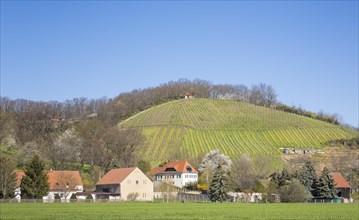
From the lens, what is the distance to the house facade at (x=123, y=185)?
321 feet

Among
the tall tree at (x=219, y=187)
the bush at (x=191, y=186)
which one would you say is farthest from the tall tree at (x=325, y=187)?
the bush at (x=191, y=186)

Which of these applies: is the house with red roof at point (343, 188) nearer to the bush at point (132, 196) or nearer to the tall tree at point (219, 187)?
the tall tree at point (219, 187)

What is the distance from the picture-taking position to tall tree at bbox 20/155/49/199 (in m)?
80.4

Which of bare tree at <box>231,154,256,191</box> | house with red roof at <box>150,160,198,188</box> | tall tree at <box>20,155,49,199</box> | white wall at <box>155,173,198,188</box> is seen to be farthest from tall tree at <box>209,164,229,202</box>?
white wall at <box>155,173,198,188</box>

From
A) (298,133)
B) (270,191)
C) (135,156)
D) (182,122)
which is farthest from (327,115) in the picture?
(270,191)

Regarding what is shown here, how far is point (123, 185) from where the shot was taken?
98.1 meters

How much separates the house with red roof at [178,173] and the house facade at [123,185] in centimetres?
1652

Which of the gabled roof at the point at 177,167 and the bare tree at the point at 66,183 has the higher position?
the gabled roof at the point at 177,167

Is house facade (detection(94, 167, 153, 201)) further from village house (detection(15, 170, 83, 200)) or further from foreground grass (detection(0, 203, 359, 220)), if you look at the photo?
foreground grass (detection(0, 203, 359, 220))

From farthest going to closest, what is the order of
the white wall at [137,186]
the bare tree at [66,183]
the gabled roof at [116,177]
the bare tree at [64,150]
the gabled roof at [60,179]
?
the bare tree at [64,150] < the white wall at [137,186] < the gabled roof at [116,177] < the gabled roof at [60,179] < the bare tree at [66,183]

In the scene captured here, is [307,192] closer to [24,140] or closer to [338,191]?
[338,191]

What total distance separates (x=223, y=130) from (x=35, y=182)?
76.0 metres

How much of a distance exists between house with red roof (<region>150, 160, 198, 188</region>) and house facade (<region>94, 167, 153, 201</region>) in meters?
16.5

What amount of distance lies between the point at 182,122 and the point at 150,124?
→ 30.4ft
